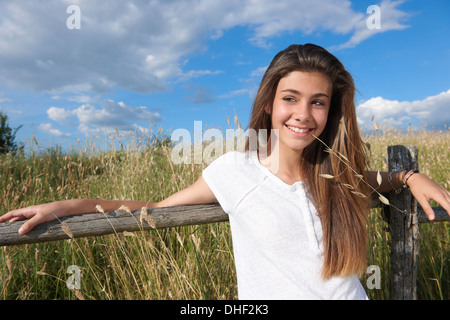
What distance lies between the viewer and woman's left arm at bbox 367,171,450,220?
5.72ft

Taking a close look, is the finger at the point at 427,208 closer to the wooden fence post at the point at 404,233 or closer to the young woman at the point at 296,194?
the young woman at the point at 296,194

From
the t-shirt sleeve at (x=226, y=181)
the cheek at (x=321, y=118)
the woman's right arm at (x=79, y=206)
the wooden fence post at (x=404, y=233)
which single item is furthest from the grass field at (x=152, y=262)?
the cheek at (x=321, y=118)

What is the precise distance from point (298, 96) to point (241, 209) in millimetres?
694

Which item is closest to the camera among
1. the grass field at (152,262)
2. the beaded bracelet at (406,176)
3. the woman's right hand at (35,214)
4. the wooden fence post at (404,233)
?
the woman's right hand at (35,214)

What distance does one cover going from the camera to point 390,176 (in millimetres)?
2098

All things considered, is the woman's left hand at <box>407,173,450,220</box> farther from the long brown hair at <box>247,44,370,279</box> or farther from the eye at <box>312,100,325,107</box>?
the eye at <box>312,100,325,107</box>

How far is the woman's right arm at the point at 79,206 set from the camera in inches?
61.6

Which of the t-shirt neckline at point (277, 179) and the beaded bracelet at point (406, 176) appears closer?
the t-shirt neckline at point (277, 179)

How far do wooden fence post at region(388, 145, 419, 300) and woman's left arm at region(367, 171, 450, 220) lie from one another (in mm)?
148

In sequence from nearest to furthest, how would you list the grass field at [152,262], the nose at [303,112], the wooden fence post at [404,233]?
the nose at [303,112] < the wooden fence post at [404,233] < the grass field at [152,262]

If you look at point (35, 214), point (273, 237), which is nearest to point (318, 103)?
point (273, 237)

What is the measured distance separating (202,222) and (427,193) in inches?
51.6

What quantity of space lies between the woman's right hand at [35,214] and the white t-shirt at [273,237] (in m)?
0.79
